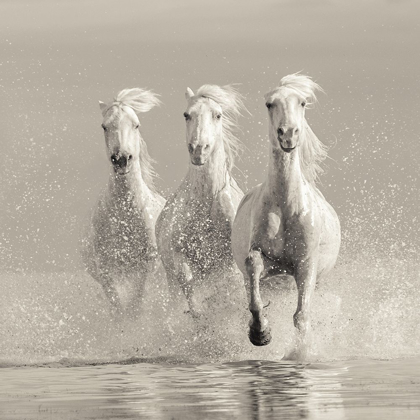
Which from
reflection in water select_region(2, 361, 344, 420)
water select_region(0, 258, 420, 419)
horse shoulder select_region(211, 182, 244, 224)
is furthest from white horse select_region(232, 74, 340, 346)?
horse shoulder select_region(211, 182, 244, 224)

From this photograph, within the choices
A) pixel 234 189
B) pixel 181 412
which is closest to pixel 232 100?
pixel 234 189

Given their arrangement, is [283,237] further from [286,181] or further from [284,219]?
[286,181]

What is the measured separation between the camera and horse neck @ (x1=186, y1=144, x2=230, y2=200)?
45.3ft

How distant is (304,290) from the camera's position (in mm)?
12125

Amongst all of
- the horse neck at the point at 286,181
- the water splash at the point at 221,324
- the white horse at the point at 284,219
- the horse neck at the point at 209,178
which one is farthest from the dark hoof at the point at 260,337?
the horse neck at the point at 209,178

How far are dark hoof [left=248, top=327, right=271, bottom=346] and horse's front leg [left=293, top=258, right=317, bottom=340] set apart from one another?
313mm

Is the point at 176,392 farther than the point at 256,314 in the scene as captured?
No

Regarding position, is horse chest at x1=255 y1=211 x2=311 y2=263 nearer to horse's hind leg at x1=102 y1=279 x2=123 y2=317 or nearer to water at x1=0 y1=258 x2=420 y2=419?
water at x1=0 y1=258 x2=420 y2=419

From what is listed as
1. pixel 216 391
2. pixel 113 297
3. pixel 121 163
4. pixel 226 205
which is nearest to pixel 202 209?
pixel 226 205

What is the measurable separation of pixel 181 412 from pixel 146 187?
686cm

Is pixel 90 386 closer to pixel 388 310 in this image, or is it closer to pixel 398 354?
pixel 398 354

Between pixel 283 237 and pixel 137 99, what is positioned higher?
pixel 137 99

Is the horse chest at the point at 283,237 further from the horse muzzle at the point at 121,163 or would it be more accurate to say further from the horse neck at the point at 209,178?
the horse muzzle at the point at 121,163

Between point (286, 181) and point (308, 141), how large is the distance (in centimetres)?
84
